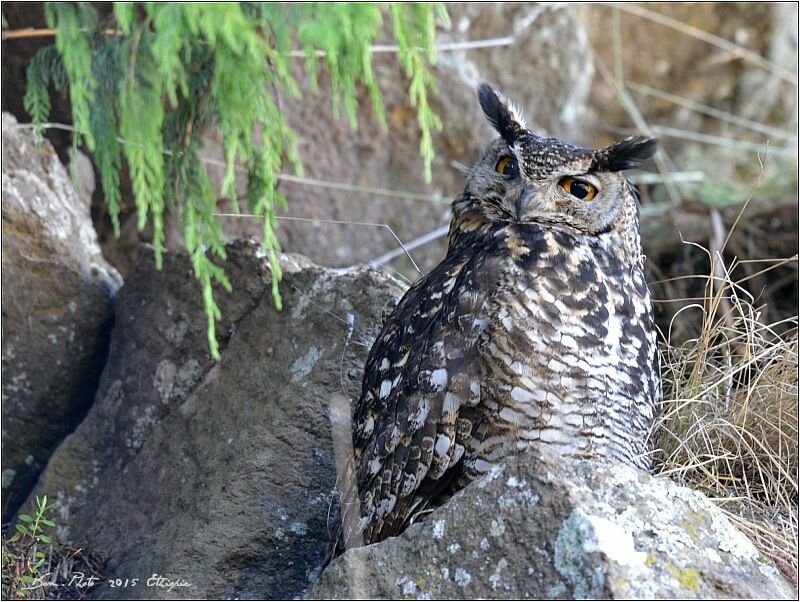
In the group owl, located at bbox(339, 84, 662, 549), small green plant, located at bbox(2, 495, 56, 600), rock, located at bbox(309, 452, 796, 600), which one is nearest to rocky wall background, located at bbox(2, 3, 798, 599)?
rock, located at bbox(309, 452, 796, 600)

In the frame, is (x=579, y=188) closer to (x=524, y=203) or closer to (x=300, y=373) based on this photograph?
(x=524, y=203)

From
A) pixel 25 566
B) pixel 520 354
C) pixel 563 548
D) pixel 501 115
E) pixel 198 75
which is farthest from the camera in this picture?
pixel 501 115

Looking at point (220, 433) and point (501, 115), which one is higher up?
point (501, 115)

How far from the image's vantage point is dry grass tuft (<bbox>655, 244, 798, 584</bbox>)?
263cm

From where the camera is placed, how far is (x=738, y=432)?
2.78 m

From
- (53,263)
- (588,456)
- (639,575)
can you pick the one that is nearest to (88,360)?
(53,263)

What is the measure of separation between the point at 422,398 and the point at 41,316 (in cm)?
163

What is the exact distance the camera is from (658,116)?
7176 mm

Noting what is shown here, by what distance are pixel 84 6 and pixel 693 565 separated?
180 cm

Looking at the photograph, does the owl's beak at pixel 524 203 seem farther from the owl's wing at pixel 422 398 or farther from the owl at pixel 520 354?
the owl's wing at pixel 422 398

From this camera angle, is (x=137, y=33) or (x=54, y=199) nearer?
(x=137, y=33)

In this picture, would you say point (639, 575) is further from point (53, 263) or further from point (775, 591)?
point (53, 263)

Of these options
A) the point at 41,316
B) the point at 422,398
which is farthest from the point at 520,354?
the point at 41,316

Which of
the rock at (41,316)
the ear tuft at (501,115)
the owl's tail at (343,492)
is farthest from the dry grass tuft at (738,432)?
the rock at (41,316)
